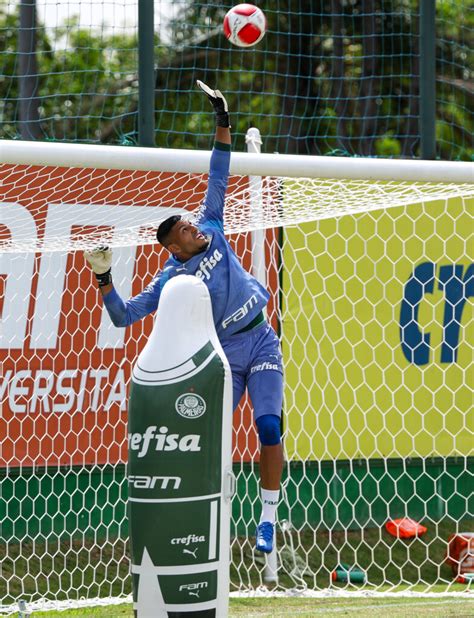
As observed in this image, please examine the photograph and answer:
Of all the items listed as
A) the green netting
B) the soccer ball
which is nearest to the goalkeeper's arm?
the soccer ball

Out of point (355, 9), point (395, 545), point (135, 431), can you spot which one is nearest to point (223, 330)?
point (135, 431)

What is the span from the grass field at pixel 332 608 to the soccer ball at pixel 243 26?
2.73m

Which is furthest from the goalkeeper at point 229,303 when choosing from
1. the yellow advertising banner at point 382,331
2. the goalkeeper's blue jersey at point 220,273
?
the yellow advertising banner at point 382,331

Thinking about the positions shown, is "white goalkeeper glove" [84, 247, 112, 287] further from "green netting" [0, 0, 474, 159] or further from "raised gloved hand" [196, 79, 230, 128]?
"green netting" [0, 0, 474, 159]

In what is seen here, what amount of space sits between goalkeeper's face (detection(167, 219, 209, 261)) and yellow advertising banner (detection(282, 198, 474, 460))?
7.56 ft

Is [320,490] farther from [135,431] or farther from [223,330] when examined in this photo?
[135,431]

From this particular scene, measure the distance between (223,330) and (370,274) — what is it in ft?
8.40

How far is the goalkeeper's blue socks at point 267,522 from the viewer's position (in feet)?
15.2

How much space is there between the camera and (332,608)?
5.59 metres

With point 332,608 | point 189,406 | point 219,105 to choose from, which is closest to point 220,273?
point 219,105

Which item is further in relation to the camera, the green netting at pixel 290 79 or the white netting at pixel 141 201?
the green netting at pixel 290 79

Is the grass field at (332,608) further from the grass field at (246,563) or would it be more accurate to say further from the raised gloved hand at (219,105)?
the raised gloved hand at (219,105)

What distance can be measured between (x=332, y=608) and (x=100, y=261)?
85.1 inches

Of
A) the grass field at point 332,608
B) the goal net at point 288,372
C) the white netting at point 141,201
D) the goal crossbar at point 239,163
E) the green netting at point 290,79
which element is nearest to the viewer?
the goal crossbar at point 239,163
